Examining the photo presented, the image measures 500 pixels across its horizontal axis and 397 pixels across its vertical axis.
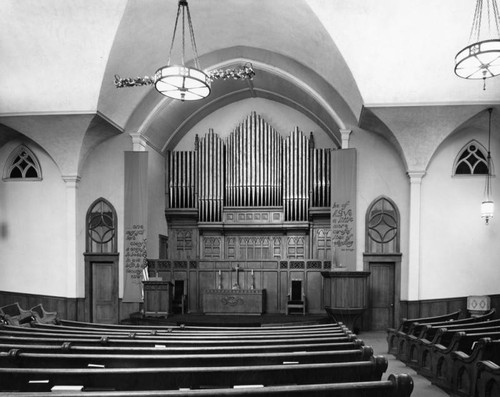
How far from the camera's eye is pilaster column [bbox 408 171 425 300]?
1066 centimetres

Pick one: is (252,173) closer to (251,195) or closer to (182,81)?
(251,195)

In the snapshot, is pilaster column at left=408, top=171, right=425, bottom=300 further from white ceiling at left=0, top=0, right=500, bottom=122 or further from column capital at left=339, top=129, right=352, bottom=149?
white ceiling at left=0, top=0, right=500, bottom=122

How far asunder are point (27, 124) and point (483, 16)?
31.8 feet

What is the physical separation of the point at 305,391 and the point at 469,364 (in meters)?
3.13

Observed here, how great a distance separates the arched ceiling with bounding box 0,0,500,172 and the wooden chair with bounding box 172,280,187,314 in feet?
13.8

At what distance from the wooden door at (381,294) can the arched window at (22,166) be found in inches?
344

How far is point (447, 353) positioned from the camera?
16.7ft

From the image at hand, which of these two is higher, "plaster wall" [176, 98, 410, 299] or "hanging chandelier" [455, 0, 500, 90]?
"hanging chandelier" [455, 0, 500, 90]

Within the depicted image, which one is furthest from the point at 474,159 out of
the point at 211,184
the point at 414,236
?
the point at 211,184

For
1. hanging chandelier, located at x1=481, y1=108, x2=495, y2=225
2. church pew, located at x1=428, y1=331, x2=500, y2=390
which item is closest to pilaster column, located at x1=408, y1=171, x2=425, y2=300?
hanging chandelier, located at x1=481, y1=108, x2=495, y2=225

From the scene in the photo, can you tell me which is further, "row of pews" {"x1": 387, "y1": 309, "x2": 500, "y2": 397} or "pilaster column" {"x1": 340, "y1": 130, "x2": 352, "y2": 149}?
"pilaster column" {"x1": 340, "y1": 130, "x2": 352, "y2": 149}

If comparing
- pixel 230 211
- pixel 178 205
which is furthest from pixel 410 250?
pixel 178 205

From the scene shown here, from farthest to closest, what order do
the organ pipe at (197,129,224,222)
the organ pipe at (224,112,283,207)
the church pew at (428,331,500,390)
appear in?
the organ pipe at (197,129,224,222) → the organ pipe at (224,112,283,207) → the church pew at (428,331,500,390)

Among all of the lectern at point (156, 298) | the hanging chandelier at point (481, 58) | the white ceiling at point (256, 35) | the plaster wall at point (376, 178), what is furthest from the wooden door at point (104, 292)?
the hanging chandelier at point (481, 58)
